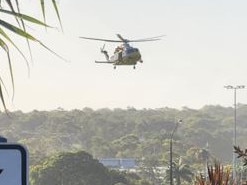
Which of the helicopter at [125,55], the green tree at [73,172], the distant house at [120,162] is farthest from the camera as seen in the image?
the distant house at [120,162]

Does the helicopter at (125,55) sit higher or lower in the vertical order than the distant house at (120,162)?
higher

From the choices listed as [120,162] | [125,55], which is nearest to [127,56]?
[125,55]

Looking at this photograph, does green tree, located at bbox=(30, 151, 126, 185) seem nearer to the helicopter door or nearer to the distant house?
the distant house

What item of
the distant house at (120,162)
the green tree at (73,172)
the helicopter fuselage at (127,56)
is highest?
the helicopter fuselage at (127,56)

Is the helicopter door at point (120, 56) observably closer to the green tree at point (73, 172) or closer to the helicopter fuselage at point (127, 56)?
the helicopter fuselage at point (127, 56)

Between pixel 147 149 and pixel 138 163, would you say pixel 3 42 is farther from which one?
pixel 147 149

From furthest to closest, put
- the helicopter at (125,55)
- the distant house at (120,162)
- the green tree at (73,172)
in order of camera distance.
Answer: the distant house at (120,162) < the green tree at (73,172) < the helicopter at (125,55)

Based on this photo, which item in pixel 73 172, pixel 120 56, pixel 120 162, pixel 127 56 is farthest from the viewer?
pixel 120 162

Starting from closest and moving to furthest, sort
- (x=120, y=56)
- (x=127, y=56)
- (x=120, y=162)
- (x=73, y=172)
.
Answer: (x=127, y=56), (x=120, y=56), (x=73, y=172), (x=120, y=162)

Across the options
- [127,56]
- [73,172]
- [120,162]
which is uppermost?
[127,56]

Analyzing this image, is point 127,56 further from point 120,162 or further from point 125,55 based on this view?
point 120,162

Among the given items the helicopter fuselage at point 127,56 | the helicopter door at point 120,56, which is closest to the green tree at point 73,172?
the helicopter door at point 120,56
